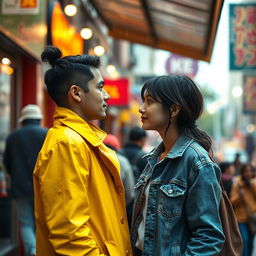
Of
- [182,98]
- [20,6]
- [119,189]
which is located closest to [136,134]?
[20,6]

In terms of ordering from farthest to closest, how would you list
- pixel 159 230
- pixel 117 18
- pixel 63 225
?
1. pixel 117 18
2. pixel 159 230
3. pixel 63 225

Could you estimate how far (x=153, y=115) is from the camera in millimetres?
3051

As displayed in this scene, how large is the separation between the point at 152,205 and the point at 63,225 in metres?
0.49

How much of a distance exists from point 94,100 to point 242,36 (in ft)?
24.2

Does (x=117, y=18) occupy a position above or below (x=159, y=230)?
above

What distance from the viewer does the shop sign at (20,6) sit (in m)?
6.88

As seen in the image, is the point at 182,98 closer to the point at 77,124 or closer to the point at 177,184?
the point at 177,184

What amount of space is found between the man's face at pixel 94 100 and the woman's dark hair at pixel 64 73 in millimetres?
27

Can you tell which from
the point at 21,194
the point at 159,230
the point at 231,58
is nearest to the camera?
the point at 159,230

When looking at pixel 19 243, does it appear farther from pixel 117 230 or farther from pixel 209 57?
pixel 117 230

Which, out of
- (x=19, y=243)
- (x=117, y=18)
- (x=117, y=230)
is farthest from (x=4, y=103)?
(x=117, y=230)

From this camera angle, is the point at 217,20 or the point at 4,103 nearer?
the point at 217,20

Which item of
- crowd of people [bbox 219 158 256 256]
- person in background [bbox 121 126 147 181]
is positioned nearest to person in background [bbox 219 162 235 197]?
crowd of people [bbox 219 158 256 256]

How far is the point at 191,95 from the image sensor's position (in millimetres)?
3008
